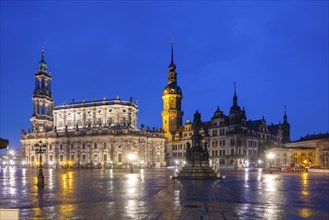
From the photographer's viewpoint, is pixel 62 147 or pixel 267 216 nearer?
pixel 267 216

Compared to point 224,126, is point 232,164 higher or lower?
lower

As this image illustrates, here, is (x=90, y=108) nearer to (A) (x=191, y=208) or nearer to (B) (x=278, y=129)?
(B) (x=278, y=129)

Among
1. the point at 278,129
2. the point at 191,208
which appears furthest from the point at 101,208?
the point at 278,129

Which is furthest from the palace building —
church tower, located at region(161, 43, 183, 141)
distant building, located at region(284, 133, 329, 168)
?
distant building, located at region(284, 133, 329, 168)

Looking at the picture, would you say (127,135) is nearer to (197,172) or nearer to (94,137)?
(94,137)

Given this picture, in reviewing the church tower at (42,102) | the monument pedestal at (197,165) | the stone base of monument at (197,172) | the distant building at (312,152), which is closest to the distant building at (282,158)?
the distant building at (312,152)

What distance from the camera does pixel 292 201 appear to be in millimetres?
18656

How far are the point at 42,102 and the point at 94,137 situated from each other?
32192 millimetres

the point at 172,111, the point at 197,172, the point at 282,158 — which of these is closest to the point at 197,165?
the point at 197,172

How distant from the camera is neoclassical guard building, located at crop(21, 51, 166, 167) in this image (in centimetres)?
10956

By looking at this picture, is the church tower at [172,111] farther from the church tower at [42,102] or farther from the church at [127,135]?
the church tower at [42,102]

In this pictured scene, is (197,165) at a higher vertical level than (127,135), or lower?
lower

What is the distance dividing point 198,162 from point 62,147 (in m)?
82.8

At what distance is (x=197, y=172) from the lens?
4147cm
